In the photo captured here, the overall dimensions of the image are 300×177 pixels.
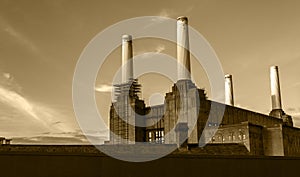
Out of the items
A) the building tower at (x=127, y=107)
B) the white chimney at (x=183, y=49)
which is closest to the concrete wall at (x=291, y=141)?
the white chimney at (x=183, y=49)

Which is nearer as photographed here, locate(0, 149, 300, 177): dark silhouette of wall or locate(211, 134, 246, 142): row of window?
locate(0, 149, 300, 177): dark silhouette of wall

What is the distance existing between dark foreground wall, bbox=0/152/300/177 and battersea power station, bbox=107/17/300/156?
11368 millimetres

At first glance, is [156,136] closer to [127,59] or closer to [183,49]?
[127,59]

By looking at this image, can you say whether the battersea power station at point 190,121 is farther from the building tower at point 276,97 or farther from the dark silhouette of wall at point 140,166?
the dark silhouette of wall at point 140,166

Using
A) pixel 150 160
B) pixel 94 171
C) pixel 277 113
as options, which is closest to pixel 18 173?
pixel 94 171

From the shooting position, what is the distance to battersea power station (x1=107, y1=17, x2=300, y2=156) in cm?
2991

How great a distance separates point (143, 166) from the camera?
41.4 feet

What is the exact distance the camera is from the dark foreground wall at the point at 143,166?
10.8 meters

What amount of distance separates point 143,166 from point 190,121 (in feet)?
71.6

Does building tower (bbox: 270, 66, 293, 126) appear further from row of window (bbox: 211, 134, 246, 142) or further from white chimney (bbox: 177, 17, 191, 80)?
row of window (bbox: 211, 134, 246, 142)

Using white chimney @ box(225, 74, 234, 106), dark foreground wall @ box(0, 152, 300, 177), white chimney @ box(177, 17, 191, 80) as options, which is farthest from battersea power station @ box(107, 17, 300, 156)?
dark foreground wall @ box(0, 152, 300, 177)

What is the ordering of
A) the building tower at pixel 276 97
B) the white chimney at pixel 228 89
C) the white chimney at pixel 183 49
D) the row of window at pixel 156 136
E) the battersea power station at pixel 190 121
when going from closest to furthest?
the battersea power station at pixel 190 121, the white chimney at pixel 183 49, the row of window at pixel 156 136, the building tower at pixel 276 97, the white chimney at pixel 228 89

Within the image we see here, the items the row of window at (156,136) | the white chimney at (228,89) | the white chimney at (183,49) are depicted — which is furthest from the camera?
the white chimney at (228,89)

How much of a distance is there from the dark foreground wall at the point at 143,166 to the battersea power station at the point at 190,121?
37.3 ft
